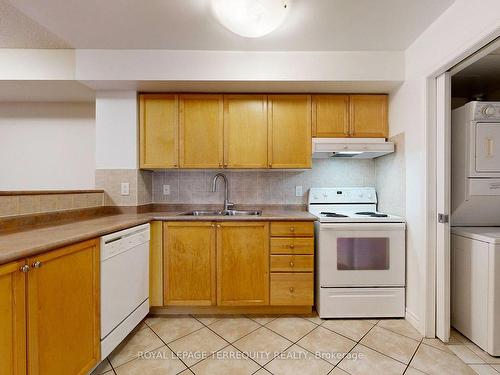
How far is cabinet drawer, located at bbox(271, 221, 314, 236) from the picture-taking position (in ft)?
6.79

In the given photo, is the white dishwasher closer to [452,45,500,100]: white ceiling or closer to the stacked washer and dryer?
the stacked washer and dryer

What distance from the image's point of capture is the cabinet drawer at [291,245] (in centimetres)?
207

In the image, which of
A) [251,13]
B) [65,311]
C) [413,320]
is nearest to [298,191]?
[413,320]

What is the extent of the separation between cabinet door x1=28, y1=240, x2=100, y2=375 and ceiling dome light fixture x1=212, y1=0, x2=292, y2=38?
5.19 feet

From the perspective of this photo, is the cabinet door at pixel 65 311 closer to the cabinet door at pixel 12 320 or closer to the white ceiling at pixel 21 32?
the cabinet door at pixel 12 320

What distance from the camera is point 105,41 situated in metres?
1.95

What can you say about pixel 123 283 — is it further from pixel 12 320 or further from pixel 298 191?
pixel 298 191

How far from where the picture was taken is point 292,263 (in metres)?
2.07

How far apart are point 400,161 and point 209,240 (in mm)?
1869

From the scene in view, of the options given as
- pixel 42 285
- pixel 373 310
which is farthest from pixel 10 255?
pixel 373 310

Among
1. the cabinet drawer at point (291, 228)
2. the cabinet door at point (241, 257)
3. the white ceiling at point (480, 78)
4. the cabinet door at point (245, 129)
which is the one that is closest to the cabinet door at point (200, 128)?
A: the cabinet door at point (245, 129)

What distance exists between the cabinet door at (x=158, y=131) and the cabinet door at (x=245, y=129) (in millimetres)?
517

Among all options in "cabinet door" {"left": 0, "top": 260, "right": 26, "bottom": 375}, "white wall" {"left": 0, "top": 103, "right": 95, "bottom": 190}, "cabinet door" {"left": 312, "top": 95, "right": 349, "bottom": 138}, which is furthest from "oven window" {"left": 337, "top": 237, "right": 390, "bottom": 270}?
"white wall" {"left": 0, "top": 103, "right": 95, "bottom": 190}

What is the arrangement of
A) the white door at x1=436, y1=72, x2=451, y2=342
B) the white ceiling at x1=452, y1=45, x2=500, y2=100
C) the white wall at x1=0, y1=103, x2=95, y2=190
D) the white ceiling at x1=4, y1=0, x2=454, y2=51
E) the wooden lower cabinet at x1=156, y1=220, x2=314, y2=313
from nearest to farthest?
the white ceiling at x1=4, y1=0, x2=454, y2=51
the white door at x1=436, y1=72, x2=451, y2=342
the white ceiling at x1=452, y1=45, x2=500, y2=100
the wooden lower cabinet at x1=156, y1=220, x2=314, y2=313
the white wall at x1=0, y1=103, x2=95, y2=190
